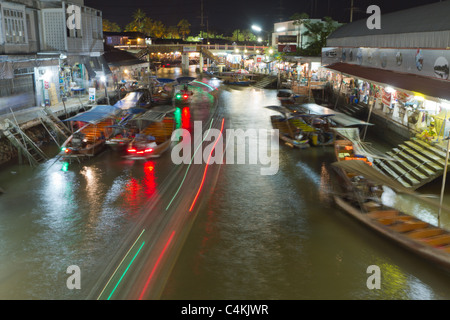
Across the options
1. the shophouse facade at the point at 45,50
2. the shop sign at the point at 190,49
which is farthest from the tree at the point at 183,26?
the shophouse facade at the point at 45,50

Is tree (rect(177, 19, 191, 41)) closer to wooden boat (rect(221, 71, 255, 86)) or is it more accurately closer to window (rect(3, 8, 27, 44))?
wooden boat (rect(221, 71, 255, 86))

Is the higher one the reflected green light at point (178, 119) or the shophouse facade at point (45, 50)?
the shophouse facade at point (45, 50)

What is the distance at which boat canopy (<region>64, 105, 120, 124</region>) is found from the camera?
83.0 feet

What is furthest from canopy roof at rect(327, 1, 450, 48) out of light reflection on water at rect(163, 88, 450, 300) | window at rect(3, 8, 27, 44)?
window at rect(3, 8, 27, 44)

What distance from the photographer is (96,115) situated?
85.8 feet

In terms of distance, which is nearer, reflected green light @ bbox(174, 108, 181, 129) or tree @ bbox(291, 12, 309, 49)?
reflected green light @ bbox(174, 108, 181, 129)

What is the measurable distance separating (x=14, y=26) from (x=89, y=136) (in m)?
9.68

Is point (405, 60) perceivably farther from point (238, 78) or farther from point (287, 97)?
point (238, 78)

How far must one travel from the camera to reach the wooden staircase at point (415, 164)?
1866 cm

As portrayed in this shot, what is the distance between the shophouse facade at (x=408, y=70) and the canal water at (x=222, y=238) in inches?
267

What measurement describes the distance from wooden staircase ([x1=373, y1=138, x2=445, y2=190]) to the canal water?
189 centimetres

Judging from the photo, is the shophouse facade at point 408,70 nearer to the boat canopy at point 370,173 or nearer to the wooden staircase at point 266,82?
the boat canopy at point 370,173

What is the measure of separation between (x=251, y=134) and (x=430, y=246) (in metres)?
20.3

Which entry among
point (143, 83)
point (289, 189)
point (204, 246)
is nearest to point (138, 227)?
point (204, 246)
